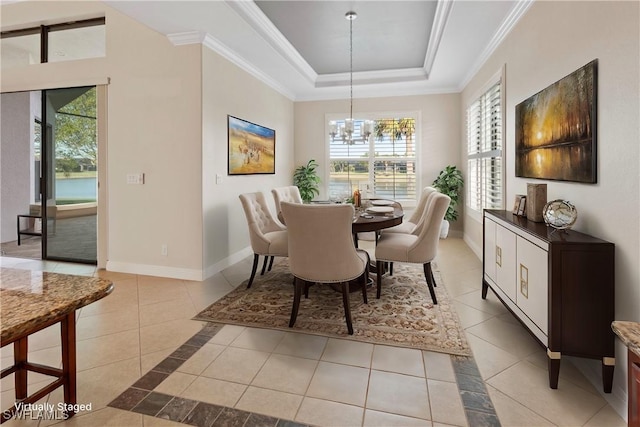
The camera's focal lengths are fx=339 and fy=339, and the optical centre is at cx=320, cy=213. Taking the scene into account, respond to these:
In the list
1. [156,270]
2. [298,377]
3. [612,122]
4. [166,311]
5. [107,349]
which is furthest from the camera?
[156,270]

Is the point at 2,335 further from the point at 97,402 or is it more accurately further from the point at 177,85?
the point at 177,85

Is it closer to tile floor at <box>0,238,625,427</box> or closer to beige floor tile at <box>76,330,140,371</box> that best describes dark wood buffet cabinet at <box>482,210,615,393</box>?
tile floor at <box>0,238,625,427</box>

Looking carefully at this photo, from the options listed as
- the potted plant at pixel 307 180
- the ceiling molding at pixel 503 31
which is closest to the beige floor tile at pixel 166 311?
the potted plant at pixel 307 180

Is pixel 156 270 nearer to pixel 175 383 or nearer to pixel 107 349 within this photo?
pixel 107 349

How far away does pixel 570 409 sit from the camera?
1.73 m

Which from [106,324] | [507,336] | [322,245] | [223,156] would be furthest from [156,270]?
[507,336]

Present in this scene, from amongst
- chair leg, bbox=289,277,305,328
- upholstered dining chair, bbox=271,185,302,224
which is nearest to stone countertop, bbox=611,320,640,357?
chair leg, bbox=289,277,305,328

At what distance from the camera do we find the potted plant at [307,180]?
21.9ft

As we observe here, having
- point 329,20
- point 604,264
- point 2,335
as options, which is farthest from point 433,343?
point 329,20

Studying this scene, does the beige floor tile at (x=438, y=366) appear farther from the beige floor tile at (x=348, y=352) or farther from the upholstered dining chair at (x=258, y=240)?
the upholstered dining chair at (x=258, y=240)

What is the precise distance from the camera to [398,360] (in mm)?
2211

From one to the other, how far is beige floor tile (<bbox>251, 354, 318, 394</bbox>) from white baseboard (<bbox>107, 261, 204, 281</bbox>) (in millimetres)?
2038

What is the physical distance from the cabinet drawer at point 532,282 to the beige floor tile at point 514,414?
436 mm

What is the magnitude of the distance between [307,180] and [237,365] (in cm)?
481
